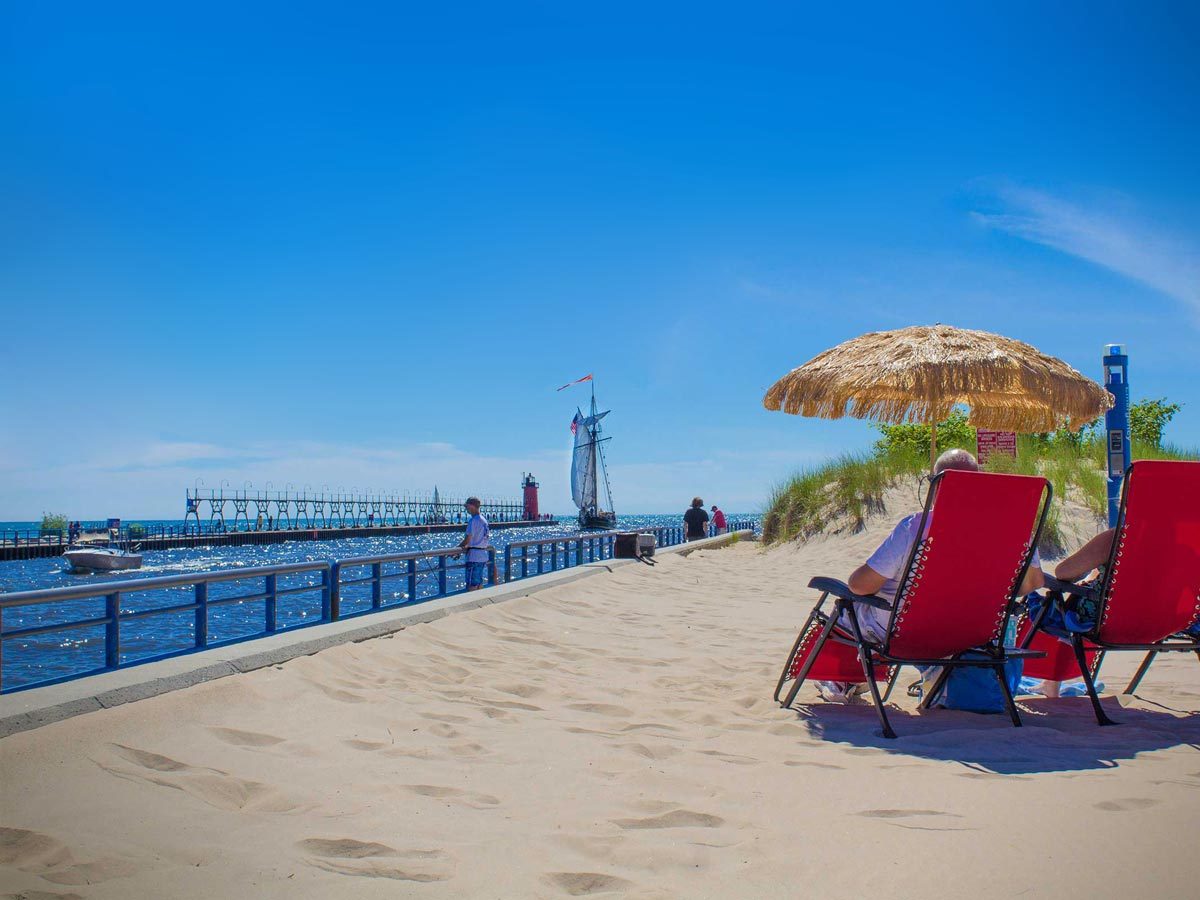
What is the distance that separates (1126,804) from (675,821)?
4.58 feet

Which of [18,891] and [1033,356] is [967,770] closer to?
[18,891]

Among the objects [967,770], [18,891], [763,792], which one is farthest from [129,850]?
[967,770]

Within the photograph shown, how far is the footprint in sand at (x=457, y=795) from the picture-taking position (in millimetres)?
2846

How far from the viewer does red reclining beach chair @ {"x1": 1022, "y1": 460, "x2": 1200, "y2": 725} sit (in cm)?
385

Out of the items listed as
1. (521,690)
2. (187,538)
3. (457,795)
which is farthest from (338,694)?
(187,538)

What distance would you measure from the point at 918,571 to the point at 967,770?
2.82ft

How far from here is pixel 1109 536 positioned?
3.93 m

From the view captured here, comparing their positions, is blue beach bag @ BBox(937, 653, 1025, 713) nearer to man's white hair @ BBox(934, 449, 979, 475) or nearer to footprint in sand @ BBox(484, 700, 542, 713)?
man's white hair @ BBox(934, 449, 979, 475)

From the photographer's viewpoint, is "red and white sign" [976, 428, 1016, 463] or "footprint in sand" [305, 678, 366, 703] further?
"red and white sign" [976, 428, 1016, 463]

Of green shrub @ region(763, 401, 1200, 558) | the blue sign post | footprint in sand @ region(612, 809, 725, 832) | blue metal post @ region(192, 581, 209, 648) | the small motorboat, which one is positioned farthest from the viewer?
the small motorboat

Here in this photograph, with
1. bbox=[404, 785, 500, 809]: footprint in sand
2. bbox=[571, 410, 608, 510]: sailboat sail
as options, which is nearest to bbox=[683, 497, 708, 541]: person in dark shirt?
bbox=[404, 785, 500, 809]: footprint in sand

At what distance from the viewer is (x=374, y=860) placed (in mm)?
2336

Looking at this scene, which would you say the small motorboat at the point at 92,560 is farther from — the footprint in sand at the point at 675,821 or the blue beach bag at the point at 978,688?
the footprint in sand at the point at 675,821

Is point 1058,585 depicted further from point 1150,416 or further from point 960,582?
point 1150,416
